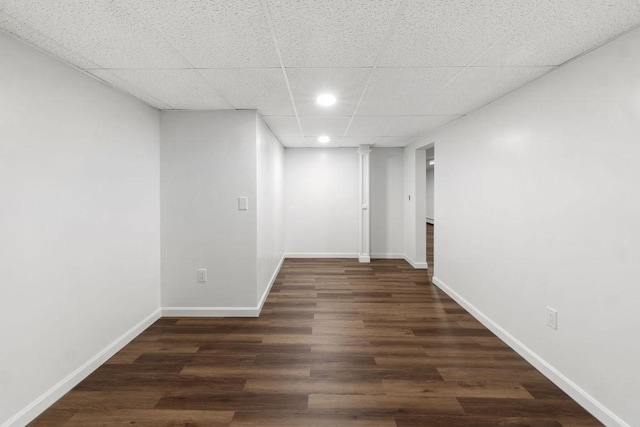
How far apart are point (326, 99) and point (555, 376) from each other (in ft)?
9.19

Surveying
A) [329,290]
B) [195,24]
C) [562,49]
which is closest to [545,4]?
[562,49]

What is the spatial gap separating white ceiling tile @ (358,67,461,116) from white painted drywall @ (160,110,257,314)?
1292mm

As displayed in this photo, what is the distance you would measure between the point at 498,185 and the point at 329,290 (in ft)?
8.15

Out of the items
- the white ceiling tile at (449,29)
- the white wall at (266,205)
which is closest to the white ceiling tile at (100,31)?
the white ceiling tile at (449,29)

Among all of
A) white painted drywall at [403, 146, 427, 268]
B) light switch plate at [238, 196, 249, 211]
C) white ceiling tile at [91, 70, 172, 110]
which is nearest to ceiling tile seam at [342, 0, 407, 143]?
light switch plate at [238, 196, 249, 211]

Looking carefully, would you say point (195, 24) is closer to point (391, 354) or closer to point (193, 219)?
point (193, 219)

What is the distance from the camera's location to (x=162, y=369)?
2408 millimetres

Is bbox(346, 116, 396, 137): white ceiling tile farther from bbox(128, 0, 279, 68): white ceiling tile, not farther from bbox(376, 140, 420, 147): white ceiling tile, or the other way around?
bbox(128, 0, 279, 68): white ceiling tile

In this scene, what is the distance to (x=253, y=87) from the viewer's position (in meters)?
2.60

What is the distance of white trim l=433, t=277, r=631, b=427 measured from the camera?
182 centimetres

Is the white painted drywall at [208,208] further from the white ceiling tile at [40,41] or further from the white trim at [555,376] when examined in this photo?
the white trim at [555,376]

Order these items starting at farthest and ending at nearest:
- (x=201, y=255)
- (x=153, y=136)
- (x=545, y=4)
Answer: (x=201, y=255)
(x=153, y=136)
(x=545, y=4)

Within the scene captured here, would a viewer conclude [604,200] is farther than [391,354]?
No

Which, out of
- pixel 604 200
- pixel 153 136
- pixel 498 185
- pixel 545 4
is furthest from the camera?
pixel 153 136
